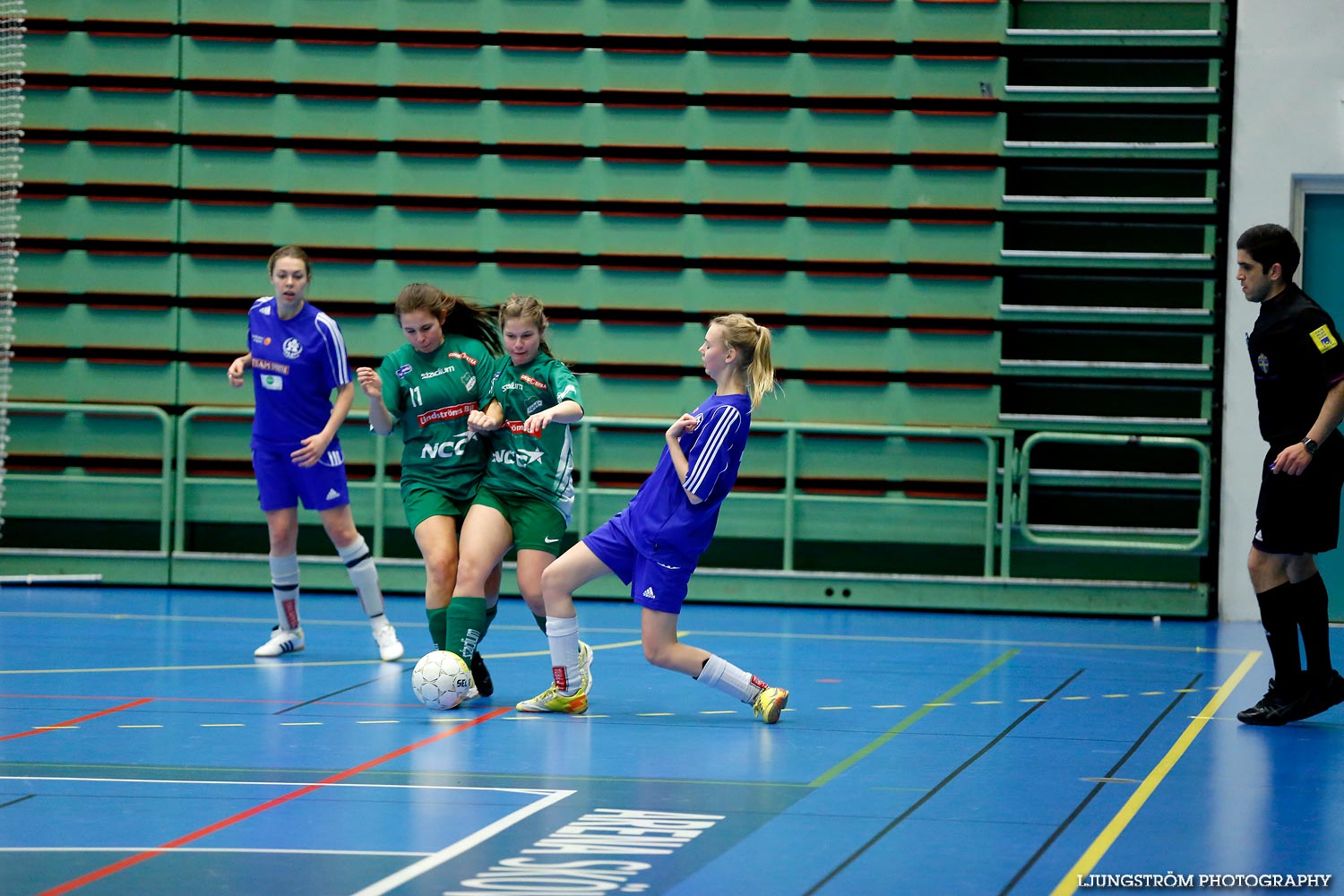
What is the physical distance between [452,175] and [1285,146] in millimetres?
5563

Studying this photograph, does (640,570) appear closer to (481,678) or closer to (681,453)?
(681,453)

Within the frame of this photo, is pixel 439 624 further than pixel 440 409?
No

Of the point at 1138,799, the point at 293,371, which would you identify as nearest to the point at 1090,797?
the point at 1138,799

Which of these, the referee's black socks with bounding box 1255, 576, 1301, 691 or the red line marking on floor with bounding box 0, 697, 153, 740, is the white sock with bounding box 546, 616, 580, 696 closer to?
→ the red line marking on floor with bounding box 0, 697, 153, 740

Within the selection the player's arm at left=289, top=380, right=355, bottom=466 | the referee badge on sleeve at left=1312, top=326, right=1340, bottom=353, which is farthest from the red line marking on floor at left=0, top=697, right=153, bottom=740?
the referee badge on sleeve at left=1312, top=326, right=1340, bottom=353

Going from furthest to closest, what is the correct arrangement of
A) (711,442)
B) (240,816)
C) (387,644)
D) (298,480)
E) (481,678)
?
(298,480), (387,644), (481,678), (711,442), (240,816)

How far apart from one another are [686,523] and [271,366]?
2.84 metres

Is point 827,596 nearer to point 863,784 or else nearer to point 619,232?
point 619,232

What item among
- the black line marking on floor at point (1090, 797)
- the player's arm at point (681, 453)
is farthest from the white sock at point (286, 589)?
the black line marking on floor at point (1090, 797)

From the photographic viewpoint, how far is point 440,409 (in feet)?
21.7

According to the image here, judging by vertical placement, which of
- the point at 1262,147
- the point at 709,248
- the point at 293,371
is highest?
the point at 1262,147

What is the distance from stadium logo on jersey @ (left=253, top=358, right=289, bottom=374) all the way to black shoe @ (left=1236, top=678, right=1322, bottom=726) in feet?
15.2

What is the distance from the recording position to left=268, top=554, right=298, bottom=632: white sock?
788 centimetres

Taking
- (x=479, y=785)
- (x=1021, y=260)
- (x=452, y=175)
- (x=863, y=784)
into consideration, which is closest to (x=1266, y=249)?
(x=863, y=784)
